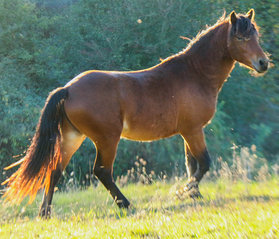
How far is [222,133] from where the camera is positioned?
33.6 feet

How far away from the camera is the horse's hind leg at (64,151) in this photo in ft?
17.1

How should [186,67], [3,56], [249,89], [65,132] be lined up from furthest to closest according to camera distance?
1. [3,56]
2. [249,89]
3. [186,67]
4. [65,132]

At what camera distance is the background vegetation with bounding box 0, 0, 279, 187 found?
9891mm

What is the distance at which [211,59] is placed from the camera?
6039 mm

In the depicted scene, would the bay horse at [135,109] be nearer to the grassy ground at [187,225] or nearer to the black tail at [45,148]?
the black tail at [45,148]

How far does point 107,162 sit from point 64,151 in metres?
0.64

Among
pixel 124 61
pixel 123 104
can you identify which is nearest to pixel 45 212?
pixel 123 104

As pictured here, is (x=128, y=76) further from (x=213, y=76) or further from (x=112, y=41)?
(x=112, y=41)

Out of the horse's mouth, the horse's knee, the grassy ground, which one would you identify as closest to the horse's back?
the horse's knee

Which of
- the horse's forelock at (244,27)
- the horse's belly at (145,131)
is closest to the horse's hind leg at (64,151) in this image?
the horse's belly at (145,131)

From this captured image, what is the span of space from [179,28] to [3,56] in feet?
20.2

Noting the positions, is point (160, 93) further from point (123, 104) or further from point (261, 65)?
point (261, 65)

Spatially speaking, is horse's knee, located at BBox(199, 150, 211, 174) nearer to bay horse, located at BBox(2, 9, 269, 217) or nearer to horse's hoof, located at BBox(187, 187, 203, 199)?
bay horse, located at BBox(2, 9, 269, 217)

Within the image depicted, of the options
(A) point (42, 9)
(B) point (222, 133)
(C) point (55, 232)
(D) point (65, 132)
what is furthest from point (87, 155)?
(A) point (42, 9)
